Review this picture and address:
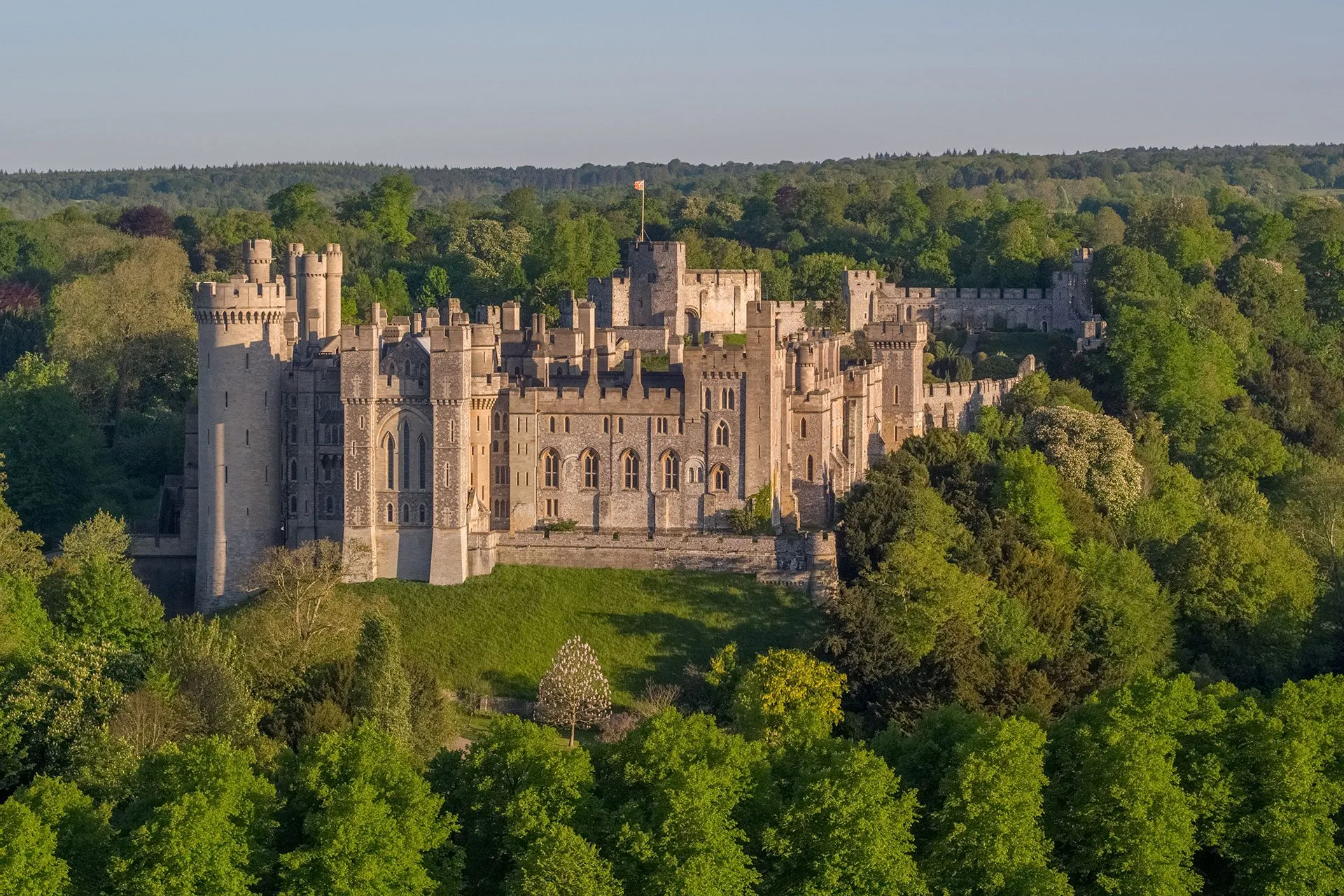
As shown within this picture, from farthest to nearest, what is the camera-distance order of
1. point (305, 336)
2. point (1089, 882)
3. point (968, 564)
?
point (305, 336)
point (968, 564)
point (1089, 882)

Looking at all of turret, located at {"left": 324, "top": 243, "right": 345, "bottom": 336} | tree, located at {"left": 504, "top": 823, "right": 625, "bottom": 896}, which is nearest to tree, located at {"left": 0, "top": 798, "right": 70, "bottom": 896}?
tree, located at {"left": 504, "top": 823, "right": 625, "bottom": 896}

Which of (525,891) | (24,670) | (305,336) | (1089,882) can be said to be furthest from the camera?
(305,336)

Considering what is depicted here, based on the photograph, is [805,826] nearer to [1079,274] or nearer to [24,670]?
[24,670]

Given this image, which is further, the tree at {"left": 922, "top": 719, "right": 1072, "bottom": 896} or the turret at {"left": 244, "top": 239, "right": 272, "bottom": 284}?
the turret at {"left": 244, "top": 239, "right": 272, "bottom": 284}

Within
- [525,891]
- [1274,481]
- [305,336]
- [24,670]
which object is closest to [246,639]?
[24,670]

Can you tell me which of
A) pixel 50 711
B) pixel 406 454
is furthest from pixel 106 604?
pixel 406 454

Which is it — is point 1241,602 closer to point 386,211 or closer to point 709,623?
point 709,623

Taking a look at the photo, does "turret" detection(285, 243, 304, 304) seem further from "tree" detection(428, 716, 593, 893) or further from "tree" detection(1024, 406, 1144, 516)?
"tree" detection(428, 716, 593, 893)
